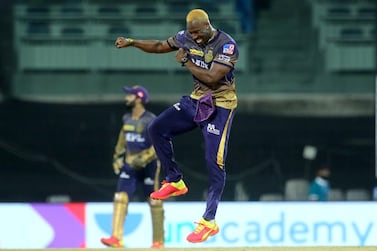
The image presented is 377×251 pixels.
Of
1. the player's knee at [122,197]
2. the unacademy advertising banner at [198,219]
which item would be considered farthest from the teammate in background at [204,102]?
the unacademy advertising banner at [198,219]

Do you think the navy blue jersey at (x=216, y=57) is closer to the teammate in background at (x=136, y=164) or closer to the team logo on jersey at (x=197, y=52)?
the team logo on jersey at (x=197, y=52)

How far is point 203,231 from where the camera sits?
8.73 metres

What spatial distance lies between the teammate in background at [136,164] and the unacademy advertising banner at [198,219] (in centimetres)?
144

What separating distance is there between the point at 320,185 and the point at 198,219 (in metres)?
2.73

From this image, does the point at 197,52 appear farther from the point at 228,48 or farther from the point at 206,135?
the point at 206,135

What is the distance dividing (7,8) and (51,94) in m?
1.57

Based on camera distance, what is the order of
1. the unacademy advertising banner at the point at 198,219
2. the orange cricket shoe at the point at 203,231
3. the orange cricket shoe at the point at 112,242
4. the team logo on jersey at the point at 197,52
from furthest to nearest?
the unacademy advertising banner at the point at 198,219
the orange cricket shoe at the point at 112,242
the orange cricket shoe at the point at 203,231
the team logo on jersey at the point at 197,52

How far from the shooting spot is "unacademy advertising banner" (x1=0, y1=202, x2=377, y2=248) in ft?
47.1

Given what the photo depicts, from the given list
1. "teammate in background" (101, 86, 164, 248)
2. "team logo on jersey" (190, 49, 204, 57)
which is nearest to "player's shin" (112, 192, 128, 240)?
"teammate in background" (101, 86, 164, 248)

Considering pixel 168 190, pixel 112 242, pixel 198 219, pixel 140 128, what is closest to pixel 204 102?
pixel 168 190

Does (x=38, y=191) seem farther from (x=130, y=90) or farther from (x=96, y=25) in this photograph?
(x=130, y=90)

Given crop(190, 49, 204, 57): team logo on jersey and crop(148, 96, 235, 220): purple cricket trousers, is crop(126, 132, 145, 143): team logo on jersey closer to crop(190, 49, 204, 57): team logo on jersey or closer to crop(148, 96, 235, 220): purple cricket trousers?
crop(148, 96, 235, 220): purple cricket trousers

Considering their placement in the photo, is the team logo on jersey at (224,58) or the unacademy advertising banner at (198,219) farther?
the unacademy advertising banner at (198,219)

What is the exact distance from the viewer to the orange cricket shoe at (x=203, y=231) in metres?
8.70
